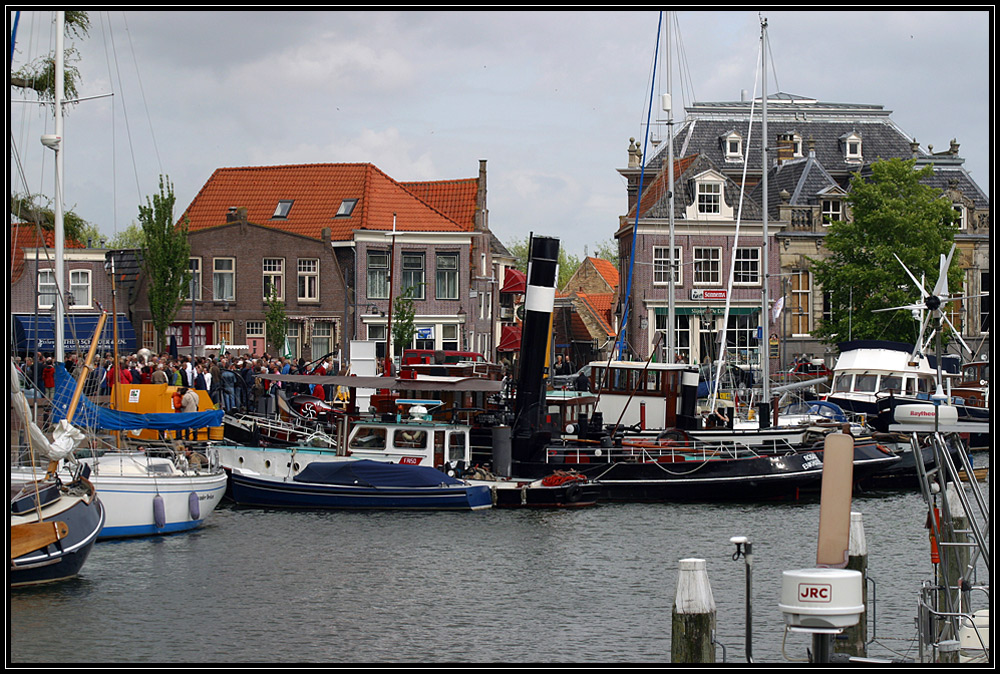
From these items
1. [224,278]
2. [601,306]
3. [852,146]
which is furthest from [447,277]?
[852,146]

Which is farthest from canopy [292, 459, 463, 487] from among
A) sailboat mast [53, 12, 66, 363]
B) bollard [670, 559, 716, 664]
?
bollard [670, 559, 716, 664]

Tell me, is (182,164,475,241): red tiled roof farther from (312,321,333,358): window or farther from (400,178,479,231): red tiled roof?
(312,321,333,358): window

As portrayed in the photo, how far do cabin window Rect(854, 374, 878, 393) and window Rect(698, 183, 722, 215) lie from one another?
78.1 feet

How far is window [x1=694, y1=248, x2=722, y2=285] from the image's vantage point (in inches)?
2596

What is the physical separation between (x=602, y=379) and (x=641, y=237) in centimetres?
3191

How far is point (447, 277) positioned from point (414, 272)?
1570 mm

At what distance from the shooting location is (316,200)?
58.9 m

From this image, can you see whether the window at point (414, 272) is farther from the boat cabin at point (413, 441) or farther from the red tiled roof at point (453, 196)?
the boat cabin at point (413, 441)

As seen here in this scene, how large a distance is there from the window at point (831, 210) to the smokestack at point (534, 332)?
40021 millimetres

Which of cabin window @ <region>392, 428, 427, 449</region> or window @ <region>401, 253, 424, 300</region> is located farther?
window @ <region>401, 253, 424, 300</region>

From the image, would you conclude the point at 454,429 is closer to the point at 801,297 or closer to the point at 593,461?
the point at 593,461

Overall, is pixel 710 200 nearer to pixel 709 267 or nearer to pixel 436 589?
pixel 709 267

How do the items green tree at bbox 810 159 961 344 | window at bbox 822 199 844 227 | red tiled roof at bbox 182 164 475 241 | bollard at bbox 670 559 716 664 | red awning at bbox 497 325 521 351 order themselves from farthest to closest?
window at bbox 822 199 844 227
red awning at bbox 497 325 521 351
red tiled roof at bbox 182 164 475 241
green tree at bbox 810 159 961 344
bollard at bbox 670 559 716 664

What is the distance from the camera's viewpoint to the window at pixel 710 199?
6606 centimetres
